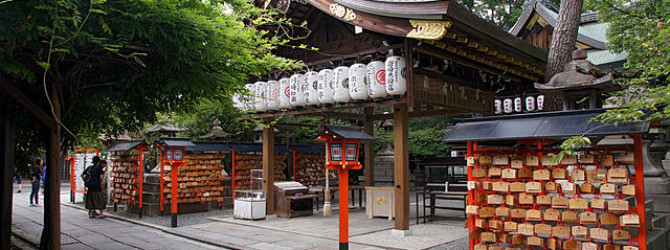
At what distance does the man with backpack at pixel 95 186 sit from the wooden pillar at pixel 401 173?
939 cm

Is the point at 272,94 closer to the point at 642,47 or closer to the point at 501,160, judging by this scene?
the point at 501,160

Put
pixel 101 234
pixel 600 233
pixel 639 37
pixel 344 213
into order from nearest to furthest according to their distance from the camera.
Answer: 1. pixel 600 233
2. pixel 344 213
3. pixel 101 234
4. pixel 639 37

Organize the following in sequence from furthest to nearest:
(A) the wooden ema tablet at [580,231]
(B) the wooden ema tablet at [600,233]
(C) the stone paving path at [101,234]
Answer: (C) the stone paving path at [101,234]
(A) the wooden ema tablet at [580,231]
(B) the wooden ema tablet at [600,233]

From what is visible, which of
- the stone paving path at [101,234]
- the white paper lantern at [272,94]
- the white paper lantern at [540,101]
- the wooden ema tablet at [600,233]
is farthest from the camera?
the white paper lantern at [540,101]

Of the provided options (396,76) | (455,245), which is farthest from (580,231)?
(396,76)

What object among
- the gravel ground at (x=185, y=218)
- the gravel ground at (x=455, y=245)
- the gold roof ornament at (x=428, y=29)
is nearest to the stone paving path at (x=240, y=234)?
the gravel ground at (x=455, y=245)

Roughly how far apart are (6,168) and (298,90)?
6501 mm

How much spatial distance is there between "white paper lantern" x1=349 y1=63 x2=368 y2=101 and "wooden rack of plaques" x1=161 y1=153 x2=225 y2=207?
6.82 metres

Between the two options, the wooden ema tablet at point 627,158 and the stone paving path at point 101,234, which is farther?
the stone paving path at point 101,234

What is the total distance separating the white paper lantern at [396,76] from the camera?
31.7 feet

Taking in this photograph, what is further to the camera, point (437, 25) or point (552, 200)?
point (437, 25)

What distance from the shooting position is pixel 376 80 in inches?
395

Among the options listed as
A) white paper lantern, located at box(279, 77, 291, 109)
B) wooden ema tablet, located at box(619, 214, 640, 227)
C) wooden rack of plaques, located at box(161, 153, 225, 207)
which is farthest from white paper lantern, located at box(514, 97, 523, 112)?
wooden rack of plaques, located at box(161, 153, 225, 207)

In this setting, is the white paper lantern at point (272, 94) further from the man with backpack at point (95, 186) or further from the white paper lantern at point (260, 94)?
the man with backpack at point (95, 186)
